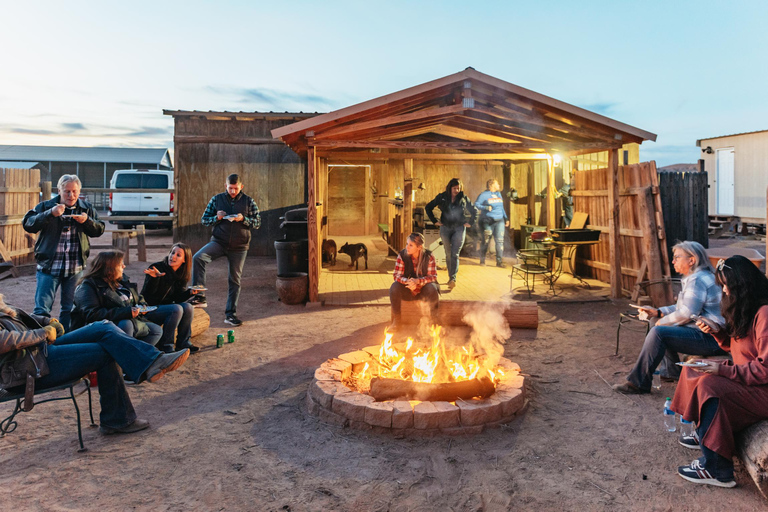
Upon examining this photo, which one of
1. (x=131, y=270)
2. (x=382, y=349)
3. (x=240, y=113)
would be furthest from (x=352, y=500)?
(x=240, y=113)

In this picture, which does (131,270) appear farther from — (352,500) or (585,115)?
→ (352,500)

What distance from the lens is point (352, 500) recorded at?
3219mm

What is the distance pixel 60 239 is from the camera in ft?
19.3

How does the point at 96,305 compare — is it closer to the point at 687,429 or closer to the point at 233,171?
the point at 687,429

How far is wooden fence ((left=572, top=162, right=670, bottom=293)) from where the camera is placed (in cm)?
889

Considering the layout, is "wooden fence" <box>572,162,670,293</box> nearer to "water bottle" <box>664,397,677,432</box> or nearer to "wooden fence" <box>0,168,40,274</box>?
"water bottle" <box>664,397,677,432</box>

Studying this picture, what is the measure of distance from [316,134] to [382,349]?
15.6 ft

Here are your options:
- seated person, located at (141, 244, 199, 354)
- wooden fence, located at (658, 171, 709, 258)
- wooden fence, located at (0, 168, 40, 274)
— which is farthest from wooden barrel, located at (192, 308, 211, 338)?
wooden fence, located at (658, 171, 709, 258)

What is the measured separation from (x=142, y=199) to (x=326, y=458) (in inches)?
752

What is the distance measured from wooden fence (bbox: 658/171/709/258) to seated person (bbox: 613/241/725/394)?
20.3 feet

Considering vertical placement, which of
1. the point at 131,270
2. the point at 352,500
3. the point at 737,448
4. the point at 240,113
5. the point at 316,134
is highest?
the point at 240,113

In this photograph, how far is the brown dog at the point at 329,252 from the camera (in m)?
13.1

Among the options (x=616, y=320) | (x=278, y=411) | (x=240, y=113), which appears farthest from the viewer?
(x=240, y=113)

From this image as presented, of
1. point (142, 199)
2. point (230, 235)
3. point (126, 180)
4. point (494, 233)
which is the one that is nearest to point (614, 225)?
point (494, 233)
